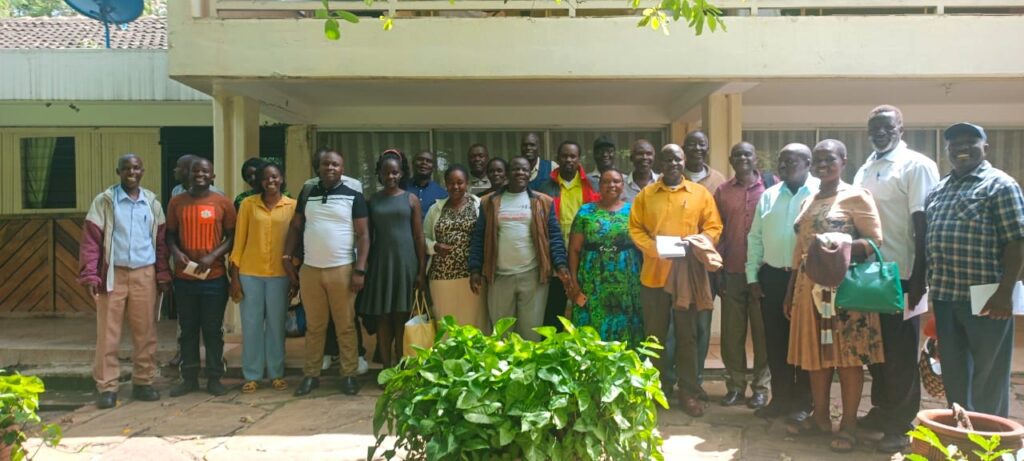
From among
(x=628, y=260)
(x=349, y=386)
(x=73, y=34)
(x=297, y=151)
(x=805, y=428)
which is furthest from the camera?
(x=73, y=34)

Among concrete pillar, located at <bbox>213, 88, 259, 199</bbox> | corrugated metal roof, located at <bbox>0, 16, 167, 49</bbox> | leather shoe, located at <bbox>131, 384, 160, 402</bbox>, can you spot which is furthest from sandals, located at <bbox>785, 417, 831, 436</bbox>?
corrugated metal roof, located at <bbox>0, 16, 167, 49</bbox>

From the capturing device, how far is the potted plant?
2727 millimetres

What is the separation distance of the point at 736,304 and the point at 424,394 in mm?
2623

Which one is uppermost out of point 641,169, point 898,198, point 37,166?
point 37,166

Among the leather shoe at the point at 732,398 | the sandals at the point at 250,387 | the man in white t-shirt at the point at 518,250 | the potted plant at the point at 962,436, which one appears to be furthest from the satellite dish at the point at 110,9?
the potted plant at the point at 962,436

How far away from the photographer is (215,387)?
18.0 ft

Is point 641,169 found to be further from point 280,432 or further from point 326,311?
point 280,432

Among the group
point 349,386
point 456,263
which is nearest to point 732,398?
point 456,263

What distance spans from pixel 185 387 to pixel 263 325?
27.4 inches

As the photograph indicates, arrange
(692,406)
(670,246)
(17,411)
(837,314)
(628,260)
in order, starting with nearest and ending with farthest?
(17,411) → (837,314) → (670,246) → (692,406) → (628,260)

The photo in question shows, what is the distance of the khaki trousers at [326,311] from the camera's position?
5.28 metres

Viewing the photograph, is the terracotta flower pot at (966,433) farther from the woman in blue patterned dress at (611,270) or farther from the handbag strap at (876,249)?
the woman in blue patterned dress at (611,270)

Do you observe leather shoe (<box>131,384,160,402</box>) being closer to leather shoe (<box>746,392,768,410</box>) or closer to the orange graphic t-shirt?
the orange graphic t-shirt

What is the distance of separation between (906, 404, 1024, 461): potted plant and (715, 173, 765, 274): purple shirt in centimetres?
164
